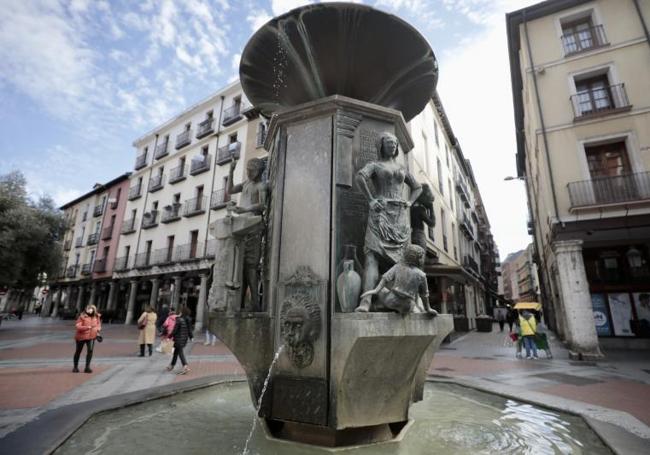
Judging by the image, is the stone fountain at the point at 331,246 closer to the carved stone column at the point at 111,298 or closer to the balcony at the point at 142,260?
the balcony at the point at 142,260

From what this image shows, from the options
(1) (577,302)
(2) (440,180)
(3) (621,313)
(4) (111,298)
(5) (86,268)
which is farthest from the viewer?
(5) (86,268)

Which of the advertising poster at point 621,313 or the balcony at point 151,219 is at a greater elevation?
the balcony at point 151,219

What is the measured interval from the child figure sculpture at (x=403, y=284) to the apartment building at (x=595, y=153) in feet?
37.4

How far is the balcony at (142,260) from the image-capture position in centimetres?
2733

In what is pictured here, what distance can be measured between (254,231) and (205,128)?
26.0 m

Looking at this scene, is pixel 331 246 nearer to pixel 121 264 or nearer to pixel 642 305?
pixel 642 305

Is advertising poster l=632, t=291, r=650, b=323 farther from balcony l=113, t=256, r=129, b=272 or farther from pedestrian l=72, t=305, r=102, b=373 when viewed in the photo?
balcony l=113, t=256, r=129, b=272

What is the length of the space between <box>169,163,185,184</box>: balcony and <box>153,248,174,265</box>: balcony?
5.69m

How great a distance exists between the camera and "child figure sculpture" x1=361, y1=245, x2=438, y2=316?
311 cm

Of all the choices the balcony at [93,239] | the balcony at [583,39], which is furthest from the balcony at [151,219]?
the balcony at [583,39]

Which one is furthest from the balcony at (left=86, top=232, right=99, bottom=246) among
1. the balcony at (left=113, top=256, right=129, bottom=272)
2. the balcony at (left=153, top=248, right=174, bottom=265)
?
the balcony at (left=153, top=248, right=174, bottom=265)

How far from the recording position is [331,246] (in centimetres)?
361

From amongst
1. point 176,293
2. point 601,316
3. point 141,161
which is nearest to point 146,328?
point 176,293

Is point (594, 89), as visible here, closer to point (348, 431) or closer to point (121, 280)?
point (348, 431)
